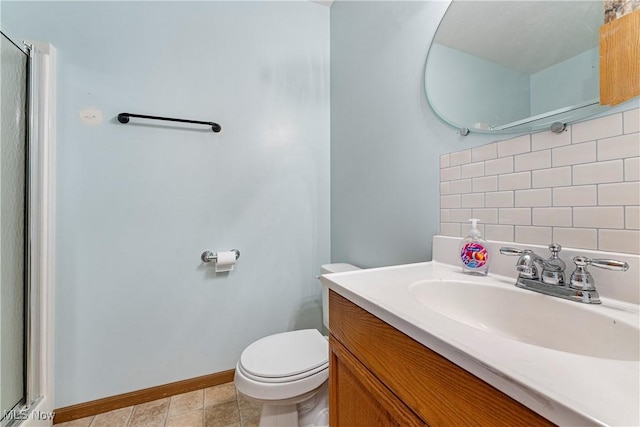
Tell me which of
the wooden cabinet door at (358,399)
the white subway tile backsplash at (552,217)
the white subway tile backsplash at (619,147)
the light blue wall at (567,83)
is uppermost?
the light blue wall at (567,83)

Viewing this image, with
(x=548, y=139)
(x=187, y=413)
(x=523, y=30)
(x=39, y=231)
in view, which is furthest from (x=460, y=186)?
(x=39, y=231)

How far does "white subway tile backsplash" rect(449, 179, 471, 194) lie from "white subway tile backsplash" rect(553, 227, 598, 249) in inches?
Result: 10.6

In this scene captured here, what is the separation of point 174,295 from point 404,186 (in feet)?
4.42

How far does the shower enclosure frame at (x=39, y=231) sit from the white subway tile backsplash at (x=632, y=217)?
2009 millimetres

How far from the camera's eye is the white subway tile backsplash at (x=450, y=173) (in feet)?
2.98

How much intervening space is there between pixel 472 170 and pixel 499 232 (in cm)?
22

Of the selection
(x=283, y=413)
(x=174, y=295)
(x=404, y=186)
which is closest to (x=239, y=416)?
(x=283, y=413)

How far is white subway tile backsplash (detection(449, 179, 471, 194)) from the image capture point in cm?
87

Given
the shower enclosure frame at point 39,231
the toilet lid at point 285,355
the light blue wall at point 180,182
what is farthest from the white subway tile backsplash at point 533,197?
the shower enclosure frame at point 39,231

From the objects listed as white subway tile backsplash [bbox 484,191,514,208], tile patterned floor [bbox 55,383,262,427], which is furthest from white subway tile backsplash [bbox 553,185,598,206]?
tile patterned floor [bbox 55,383,262,427]

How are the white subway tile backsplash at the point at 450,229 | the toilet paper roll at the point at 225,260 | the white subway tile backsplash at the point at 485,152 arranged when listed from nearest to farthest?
the white subway tile backsplash at the point at 485,152, the white subway tile backsplash at the point at 450,229, the toilet paper roll at the point at 225,260

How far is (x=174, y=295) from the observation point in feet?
4.61

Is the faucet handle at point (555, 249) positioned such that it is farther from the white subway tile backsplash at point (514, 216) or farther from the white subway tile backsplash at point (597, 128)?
the white subway tile backsplash at point (597, 128)

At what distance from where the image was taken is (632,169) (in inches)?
21.2
